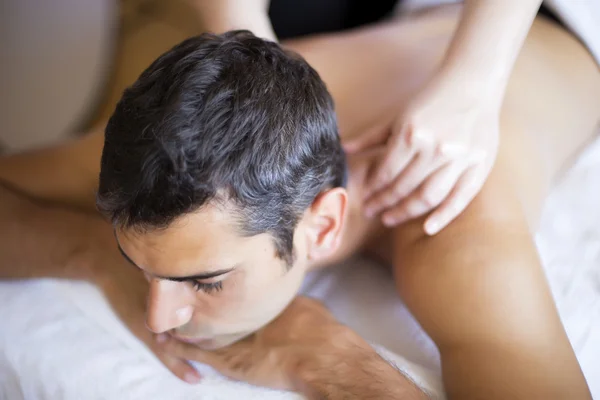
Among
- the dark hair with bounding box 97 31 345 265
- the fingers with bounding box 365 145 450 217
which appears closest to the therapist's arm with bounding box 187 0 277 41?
the dark hair with bounding box 97 31 345 265

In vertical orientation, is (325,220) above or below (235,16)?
below

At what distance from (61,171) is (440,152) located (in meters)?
0.60

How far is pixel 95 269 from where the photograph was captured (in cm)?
83

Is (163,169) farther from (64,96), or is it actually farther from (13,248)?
(64,96)

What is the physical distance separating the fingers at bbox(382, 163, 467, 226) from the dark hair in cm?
16

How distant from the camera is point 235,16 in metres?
0.86

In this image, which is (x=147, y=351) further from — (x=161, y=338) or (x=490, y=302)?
(x=490, y=302)

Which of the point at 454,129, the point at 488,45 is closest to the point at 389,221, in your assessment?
the point at 454,129

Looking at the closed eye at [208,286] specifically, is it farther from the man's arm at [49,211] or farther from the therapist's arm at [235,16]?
the therapist's arm at [235,16]

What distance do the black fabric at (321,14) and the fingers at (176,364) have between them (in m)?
0.77

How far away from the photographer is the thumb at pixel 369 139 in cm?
77

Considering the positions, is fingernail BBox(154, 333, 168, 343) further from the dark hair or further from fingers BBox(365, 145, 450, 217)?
fingers BBox(365, 145, 450, 217)

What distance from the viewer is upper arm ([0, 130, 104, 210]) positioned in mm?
860

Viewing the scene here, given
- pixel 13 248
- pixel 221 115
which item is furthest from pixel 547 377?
pixel 13 248
